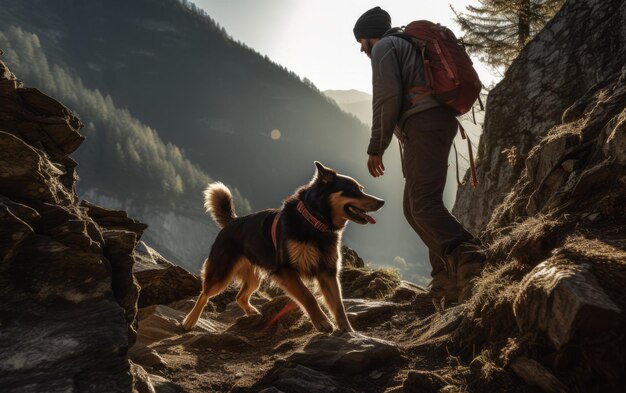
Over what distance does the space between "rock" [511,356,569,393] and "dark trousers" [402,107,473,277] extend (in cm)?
211

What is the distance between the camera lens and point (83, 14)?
185 m

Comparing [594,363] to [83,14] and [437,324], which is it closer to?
[437,324]

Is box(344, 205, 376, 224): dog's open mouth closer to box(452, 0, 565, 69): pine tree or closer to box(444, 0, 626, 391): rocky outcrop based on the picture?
box(444, 0, 626, 391): rocky outcrop

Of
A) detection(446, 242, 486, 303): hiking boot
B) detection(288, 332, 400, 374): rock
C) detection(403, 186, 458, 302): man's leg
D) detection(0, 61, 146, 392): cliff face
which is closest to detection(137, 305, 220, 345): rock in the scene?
detection(288, 332, 400, 374): rock

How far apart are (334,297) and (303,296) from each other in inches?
14.7

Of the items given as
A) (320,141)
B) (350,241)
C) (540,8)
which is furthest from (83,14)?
(540,8)

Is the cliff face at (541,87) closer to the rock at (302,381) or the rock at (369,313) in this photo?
the rock at (369,313)

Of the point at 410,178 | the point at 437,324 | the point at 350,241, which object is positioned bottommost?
the point at 350,241

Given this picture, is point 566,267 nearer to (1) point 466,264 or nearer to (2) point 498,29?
(1) point 466,264

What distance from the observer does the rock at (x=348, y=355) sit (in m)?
3.10

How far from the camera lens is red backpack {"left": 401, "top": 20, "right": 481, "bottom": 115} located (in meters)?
4.30

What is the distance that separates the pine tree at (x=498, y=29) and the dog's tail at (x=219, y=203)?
10591mm

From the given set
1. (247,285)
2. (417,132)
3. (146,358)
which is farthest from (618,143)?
(247,285)

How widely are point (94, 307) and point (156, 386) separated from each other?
954mm
